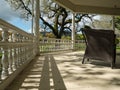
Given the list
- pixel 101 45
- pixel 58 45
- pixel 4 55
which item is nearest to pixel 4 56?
pixel 4 55

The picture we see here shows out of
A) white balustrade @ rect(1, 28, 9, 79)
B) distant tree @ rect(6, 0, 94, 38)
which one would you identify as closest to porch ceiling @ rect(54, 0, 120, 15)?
distant tree @ rect(6, 0, 94, 38)

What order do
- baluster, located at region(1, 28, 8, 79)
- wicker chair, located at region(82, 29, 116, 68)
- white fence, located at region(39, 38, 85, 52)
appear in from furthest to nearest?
white fence, located at region(39, 38, 85, 52) → wicker chair, located at region(82, 29, 116, 68) → baluster, located at region(1, 28, 8, 79)

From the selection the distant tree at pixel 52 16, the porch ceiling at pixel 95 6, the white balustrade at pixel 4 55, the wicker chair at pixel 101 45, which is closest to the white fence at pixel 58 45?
the porch ceiling at pixel 95 6

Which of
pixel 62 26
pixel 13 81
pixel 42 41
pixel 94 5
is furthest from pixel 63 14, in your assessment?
pixel 13 81

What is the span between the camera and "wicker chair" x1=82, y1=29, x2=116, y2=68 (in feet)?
15.9

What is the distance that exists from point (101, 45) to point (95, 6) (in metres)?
6.96

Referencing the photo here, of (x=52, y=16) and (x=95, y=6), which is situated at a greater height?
(x=52, y=16)

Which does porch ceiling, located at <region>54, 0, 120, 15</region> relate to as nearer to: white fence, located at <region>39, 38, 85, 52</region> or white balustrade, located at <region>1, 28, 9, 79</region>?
white fence, located at <region>39, 38, 85, 52</region>

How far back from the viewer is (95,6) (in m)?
11.6

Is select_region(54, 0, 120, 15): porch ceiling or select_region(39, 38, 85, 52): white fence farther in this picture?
select_region(54, 0, 120, 15): porch ceiling

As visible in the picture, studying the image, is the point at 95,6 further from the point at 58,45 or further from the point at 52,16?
the point at 52,16

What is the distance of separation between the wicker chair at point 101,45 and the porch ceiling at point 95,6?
5.19 m

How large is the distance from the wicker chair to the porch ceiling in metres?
5.19

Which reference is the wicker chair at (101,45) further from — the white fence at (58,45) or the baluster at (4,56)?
the white fence at (58,45)
